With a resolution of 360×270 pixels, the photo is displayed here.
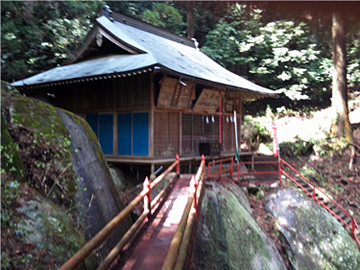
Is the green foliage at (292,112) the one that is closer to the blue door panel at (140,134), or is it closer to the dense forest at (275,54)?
the dense forest at (275,54)

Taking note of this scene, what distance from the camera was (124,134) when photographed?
33.0 ft

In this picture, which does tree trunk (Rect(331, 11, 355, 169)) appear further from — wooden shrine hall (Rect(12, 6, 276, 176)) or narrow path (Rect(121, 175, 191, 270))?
narrow path (Rect(121, 175, 191, 270))

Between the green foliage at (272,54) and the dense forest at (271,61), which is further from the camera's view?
the green foliage at (272,54)

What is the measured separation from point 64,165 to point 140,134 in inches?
202

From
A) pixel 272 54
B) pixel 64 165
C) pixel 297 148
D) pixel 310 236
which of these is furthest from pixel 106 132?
pixel 272 54

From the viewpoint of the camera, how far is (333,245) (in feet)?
27.8

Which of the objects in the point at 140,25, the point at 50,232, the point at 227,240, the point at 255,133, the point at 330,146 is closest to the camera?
the point at 50,232

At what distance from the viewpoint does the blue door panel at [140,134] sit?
31.4ft

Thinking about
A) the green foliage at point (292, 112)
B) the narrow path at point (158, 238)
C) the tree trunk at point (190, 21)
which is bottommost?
the narrow path at point (158, 238)

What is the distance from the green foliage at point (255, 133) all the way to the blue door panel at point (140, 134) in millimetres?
10370

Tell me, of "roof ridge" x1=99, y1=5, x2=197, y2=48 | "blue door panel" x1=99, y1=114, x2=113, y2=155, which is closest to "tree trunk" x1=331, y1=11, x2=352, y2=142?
"roof ridge" x1=99, y1=5, x2=197, y2=48

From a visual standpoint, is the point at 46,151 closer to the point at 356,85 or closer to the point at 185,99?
the point at 185,99

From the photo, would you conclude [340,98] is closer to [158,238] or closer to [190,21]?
[190,21]

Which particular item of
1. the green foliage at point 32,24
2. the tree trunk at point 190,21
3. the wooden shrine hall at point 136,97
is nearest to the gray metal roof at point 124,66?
the wooden shrine hall at point 136,97
